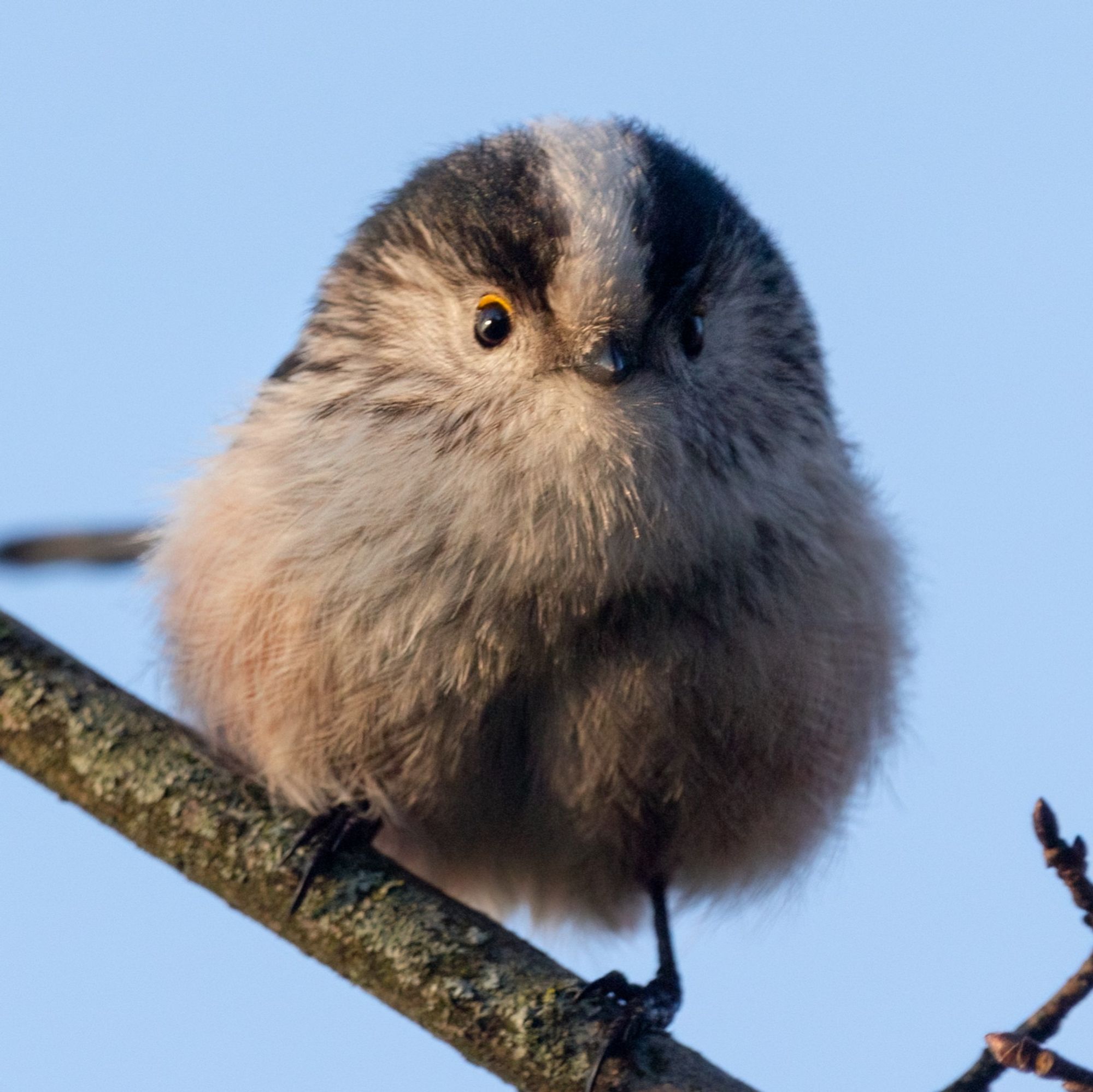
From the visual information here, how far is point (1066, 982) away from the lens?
289cm

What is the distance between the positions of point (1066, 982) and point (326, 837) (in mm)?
1650

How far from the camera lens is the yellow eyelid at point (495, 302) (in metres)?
3.60

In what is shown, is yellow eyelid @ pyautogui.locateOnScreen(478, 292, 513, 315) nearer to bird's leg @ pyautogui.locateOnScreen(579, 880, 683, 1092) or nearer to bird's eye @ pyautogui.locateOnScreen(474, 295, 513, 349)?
bird's eye @ pyautogui.locateOnScreen(474, 295, 513, 349)

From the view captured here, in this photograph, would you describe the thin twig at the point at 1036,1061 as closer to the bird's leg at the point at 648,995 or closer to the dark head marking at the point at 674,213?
the bird's leg at the point at 648,995

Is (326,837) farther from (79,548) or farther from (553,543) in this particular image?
(79,548)

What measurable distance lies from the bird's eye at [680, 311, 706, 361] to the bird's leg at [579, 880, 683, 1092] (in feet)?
4.86

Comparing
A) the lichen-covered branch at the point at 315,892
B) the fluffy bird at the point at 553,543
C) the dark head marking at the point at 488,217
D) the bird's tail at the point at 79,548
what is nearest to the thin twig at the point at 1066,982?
the lichen-covered branch at the point at 315,892

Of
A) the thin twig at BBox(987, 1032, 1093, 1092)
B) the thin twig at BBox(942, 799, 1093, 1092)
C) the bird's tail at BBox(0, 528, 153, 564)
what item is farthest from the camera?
the bird's tail at BBox(0, 528, 153, 564)

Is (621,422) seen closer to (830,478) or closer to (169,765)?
(830,478)

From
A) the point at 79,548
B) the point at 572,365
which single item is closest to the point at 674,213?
the point at 572,365

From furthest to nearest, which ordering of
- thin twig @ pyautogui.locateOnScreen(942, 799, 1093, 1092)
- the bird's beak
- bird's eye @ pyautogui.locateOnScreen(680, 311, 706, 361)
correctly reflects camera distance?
bird's eye @ pyautogui.locateOnScreen(680, 311, 706, 361), the bird's beak, thin twig @ pyautogui.locateOnScreen(942, 799, 1093, 1092)

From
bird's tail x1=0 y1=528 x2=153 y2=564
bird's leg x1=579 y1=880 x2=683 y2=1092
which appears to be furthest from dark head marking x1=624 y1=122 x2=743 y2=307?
bird's tail x1=0 y1=528 x2=153 y2=564

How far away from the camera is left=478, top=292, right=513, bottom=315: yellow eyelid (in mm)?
3602

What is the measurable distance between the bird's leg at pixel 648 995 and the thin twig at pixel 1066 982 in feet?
2.16
